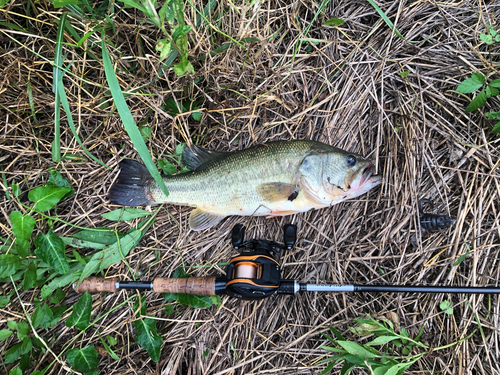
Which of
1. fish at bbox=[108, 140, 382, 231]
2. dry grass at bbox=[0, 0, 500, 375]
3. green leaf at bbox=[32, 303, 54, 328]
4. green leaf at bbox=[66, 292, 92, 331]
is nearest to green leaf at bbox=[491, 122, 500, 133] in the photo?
dry grass at bbox=[0, 0, 500, 375]

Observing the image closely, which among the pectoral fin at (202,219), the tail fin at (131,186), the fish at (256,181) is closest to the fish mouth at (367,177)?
the fish at (256,181)

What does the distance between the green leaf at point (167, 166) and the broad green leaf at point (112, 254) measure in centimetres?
70

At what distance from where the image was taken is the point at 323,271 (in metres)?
3.17

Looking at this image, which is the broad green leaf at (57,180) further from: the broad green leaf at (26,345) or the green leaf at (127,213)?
the broad green leaf at (26,345)

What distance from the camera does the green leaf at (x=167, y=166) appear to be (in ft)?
10.8

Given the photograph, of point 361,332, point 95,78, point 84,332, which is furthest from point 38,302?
point 361,332

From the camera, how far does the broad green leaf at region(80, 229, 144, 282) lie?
10.3ft

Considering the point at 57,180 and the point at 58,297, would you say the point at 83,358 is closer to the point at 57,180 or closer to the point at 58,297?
the point at 58,297

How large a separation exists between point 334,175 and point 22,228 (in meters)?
3.00

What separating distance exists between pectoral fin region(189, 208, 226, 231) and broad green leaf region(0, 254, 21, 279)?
5.57 feet

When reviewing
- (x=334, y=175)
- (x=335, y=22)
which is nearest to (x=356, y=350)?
(x=334, y=175)

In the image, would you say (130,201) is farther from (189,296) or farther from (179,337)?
(179,337)

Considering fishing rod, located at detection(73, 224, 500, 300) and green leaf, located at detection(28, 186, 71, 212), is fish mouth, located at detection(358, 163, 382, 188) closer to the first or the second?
fishing rod, located at detection(73, 224, 500, 300)

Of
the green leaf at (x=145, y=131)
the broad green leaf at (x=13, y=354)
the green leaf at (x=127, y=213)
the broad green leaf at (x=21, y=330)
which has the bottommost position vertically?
the broad green leaf at (x=13, y=354)
